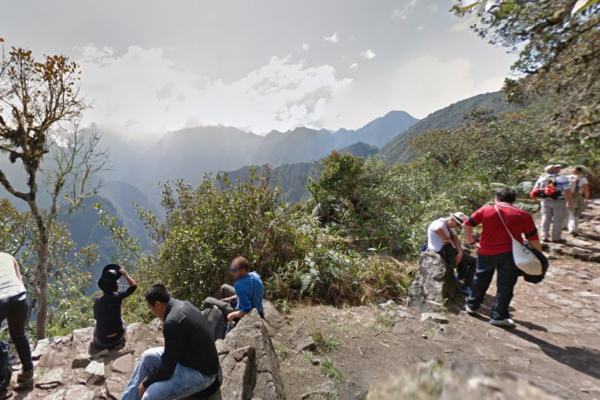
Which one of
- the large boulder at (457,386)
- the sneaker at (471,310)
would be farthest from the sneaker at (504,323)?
the large boulder at (457,386)

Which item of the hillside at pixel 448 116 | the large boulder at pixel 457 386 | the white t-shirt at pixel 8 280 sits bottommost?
the white t-shirt at pixel 8 280

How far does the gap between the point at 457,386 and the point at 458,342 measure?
3.36 meters

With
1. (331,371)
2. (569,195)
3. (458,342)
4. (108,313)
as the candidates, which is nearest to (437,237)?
(458,342)

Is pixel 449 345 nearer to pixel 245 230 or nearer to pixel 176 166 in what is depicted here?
pixel 245 230

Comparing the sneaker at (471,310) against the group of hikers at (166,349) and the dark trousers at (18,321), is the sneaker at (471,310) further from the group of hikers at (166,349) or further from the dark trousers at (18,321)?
Answer: the dark trousers at (18,321)

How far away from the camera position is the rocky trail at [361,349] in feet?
9.07

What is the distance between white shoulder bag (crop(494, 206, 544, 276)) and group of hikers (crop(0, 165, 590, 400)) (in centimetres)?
11

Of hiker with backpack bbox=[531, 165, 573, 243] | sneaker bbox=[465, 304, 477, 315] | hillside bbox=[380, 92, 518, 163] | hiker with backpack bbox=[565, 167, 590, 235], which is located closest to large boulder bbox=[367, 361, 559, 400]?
sneaker bbox=[465, 304, 477, 315]

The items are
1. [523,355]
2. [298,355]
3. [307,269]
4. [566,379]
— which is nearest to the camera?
[566,379]

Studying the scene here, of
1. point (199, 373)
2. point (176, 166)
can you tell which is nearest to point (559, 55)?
point (199, 373)

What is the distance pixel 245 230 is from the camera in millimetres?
6273

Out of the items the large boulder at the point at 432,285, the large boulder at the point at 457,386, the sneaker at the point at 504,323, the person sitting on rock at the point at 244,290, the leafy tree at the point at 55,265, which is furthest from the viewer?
the leafy tree at the point at 55,265

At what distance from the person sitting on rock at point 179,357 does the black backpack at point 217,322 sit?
56.8 inches

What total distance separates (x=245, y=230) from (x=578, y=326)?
6.07 metres
